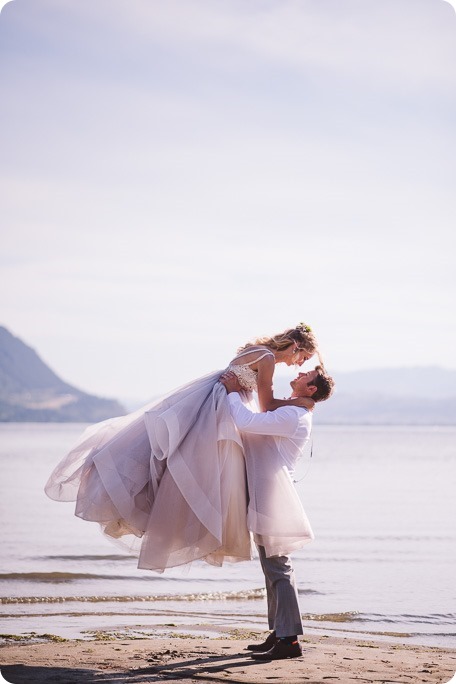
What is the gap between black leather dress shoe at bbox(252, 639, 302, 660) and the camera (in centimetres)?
628

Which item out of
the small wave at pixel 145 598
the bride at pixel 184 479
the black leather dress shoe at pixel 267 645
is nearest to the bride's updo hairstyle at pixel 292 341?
the bride at pixel 184 479

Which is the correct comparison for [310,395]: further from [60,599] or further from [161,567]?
[60,599]

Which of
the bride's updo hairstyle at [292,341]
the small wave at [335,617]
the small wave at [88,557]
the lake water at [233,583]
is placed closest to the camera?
the bride's updo hairstyle at [292,341]

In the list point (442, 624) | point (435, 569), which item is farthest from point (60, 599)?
point (435, 569)

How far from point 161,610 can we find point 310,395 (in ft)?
14.9

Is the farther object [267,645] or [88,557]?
[88,557]

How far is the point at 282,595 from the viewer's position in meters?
6.27

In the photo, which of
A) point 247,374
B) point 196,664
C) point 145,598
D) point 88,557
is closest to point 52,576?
point 88,557

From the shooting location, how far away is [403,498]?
92.8 feet

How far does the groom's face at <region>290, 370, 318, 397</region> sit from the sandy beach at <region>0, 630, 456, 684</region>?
5.96ft

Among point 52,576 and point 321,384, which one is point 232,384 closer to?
point 321,384

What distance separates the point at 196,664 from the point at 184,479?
1.23m

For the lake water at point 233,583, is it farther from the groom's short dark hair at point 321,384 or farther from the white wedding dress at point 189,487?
the groom's short dark hair at point 321,384

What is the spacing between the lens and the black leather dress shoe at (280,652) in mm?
6281
